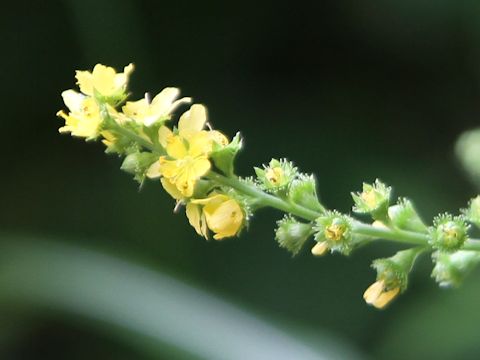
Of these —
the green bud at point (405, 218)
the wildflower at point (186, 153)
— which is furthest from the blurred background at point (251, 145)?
the wildflower at point (186, 153)

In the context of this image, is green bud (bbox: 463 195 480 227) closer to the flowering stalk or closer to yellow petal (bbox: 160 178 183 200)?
the flowering stalk

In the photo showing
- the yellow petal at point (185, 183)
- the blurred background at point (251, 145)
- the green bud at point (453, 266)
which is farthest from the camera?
the blurred background at point (251, 145)

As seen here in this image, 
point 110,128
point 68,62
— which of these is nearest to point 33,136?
point 68,62

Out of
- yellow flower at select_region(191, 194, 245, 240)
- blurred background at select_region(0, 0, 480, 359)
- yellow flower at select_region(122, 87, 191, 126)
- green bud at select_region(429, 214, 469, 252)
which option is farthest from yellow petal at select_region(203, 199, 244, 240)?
blurred background at select_region(0, 0, 480, 359)

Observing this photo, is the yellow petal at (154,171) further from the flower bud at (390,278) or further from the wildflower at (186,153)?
the flower bud at (390,278)

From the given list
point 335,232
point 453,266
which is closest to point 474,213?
point 453,266

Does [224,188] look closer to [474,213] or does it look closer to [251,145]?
[474,213]
